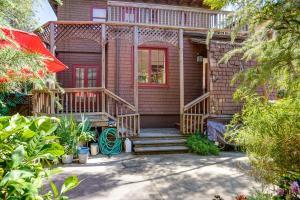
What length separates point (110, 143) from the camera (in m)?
8.41

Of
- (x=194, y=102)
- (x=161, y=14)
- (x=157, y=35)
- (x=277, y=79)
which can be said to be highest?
(x=161, y=14)

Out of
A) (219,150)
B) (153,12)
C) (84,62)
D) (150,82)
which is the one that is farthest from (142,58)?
(219,150)

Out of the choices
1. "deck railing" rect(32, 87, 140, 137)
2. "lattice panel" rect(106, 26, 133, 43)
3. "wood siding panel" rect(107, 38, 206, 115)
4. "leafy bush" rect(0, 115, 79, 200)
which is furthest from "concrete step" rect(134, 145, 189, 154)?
"leafy bush" rect(0, 115, 79, 200)

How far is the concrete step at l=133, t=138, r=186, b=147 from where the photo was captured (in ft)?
27.9

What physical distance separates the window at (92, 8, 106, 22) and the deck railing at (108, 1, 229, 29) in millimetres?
2035

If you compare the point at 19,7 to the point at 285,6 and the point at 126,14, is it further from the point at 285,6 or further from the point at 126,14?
the point at 126,14

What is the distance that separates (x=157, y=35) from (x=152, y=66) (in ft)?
6.70

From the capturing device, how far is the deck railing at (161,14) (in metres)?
10.2

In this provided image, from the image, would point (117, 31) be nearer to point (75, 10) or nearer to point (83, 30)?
point (83, 30)

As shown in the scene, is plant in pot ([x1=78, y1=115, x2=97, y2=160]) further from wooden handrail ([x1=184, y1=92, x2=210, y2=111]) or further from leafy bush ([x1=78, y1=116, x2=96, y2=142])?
wooden handrail ([x1=184, y1=92, x2=210, y2=111])

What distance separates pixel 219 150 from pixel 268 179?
18.1 ft

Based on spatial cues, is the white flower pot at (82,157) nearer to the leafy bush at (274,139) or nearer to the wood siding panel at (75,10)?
the leafy bush at (274,139)

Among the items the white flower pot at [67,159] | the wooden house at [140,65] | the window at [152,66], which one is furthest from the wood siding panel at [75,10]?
the white flower pot at [67,159]

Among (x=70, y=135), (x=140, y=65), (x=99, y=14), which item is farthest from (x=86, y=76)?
(x=70, y=135)
